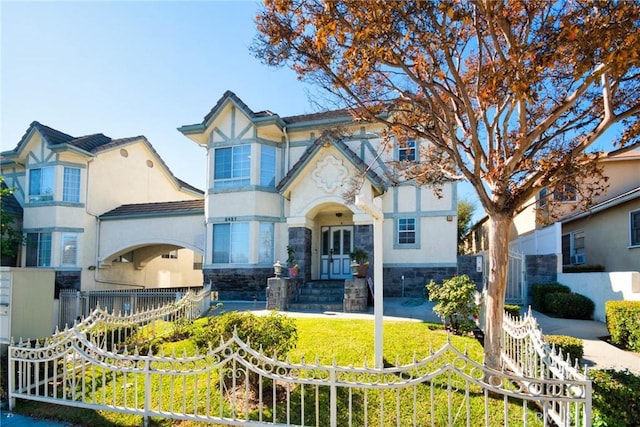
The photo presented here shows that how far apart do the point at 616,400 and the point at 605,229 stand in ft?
50.6

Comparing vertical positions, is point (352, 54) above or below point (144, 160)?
below

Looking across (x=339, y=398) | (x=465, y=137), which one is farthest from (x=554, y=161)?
(x=339, y=398)

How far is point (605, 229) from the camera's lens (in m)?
17.4

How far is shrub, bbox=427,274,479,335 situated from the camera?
30.2 ft

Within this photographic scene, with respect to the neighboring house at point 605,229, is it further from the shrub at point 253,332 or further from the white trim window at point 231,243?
the white trim window at point 231,243

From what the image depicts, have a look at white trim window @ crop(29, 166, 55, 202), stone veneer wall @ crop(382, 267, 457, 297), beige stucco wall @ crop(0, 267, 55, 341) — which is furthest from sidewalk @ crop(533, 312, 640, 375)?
white trim window @ crop(29, 166, 55, 202)

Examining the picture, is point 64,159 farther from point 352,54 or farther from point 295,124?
point 352,54

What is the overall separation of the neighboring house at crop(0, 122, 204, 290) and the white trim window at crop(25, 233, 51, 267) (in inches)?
1.9

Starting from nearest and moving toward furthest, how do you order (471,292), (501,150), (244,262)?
(501,150) < (471,292) < (244,262)

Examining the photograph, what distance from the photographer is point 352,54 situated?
609 cm

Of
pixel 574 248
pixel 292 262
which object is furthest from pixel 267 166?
pixel 574 248

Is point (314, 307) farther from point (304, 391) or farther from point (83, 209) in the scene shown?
point (83, 209)

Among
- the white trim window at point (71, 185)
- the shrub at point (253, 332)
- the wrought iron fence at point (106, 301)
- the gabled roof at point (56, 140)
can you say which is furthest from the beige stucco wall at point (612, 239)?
the gabled roof at point (56, 140)

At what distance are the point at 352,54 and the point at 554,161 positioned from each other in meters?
3.57
